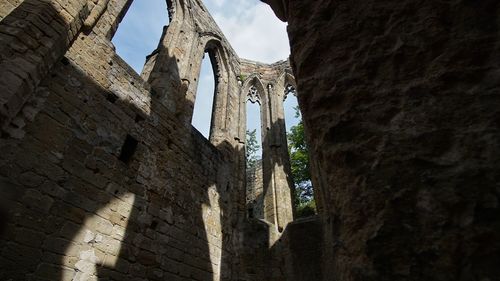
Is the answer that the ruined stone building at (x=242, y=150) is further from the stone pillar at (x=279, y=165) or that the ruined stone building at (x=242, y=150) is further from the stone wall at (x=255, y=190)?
the stone wall at (x=255, y=190)

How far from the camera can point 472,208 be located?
0.70 meters

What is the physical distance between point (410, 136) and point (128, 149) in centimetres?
467

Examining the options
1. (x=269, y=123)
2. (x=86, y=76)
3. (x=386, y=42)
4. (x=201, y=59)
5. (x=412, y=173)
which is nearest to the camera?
(x=412, y=173)

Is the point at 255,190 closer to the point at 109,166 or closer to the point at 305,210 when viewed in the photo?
the point at 305,210

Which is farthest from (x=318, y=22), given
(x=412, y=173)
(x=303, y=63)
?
(x=412, y=173)

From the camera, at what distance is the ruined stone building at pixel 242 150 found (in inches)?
30.7

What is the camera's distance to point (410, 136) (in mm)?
875

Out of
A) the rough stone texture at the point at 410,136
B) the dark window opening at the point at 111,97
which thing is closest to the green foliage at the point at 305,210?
the dark window opening at the point at 111,97

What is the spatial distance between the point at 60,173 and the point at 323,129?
3.65 metres

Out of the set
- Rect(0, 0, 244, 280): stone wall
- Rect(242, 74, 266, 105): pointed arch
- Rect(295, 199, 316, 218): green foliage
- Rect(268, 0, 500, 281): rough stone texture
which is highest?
Rect(242, 74, 266, 105): pointed arch

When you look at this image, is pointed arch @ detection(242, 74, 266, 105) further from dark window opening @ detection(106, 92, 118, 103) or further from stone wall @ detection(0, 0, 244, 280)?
dark window opening @ detection(106, 92, 118, 103)

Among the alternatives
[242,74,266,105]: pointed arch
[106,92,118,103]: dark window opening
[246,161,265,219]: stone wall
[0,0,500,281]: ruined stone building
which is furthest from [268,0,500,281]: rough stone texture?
[242,74,266,105]: pointed arch

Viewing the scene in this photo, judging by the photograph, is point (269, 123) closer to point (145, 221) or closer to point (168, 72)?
point (168, 72)

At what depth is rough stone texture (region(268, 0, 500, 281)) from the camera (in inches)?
28.0
